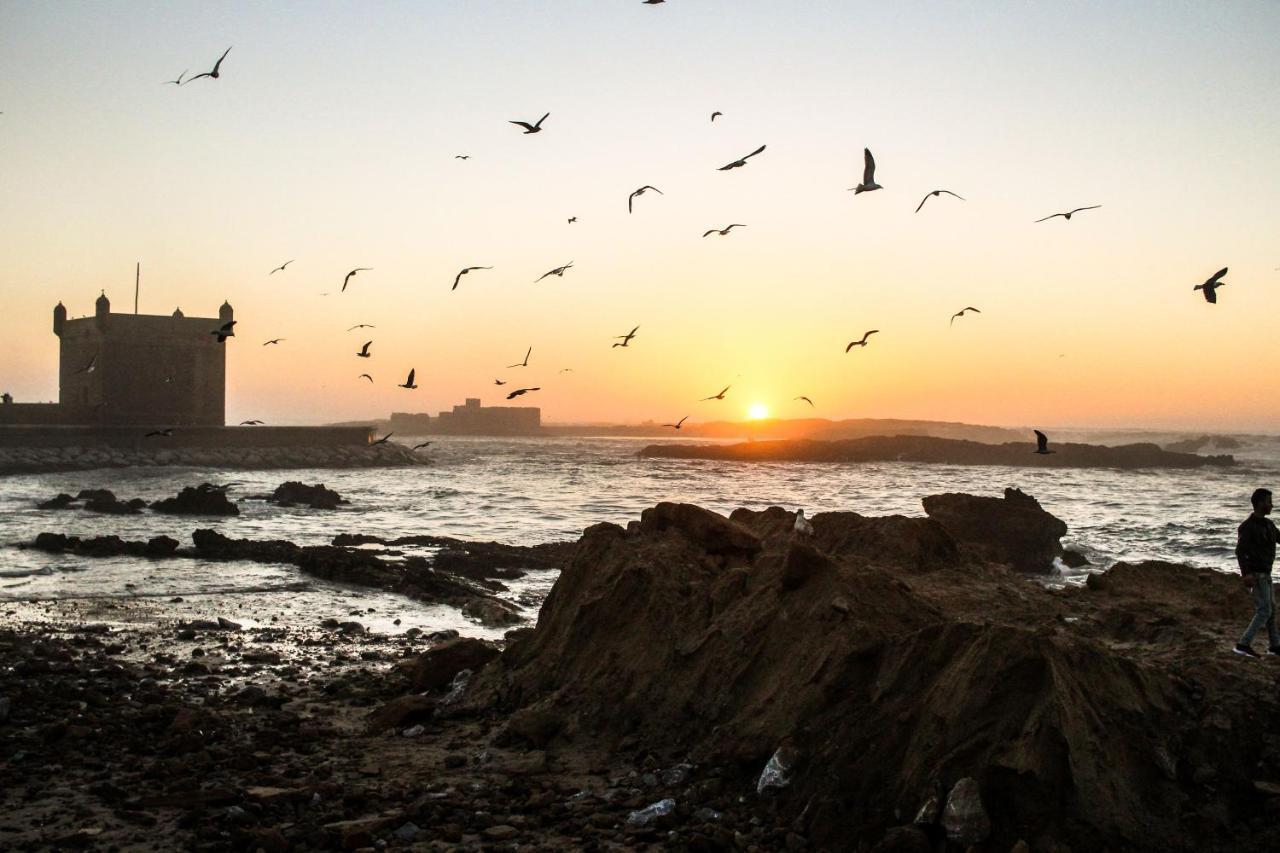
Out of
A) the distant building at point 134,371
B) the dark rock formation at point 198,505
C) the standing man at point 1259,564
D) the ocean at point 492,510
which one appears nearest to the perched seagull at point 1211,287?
the standing man at point 1259,564

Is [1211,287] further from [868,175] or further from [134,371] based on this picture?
[134,371]

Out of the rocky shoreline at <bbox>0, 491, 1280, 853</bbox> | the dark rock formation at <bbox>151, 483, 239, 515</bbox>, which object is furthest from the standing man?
the dark rock formation at <bbox>151, 483, 239, 515</bbox>

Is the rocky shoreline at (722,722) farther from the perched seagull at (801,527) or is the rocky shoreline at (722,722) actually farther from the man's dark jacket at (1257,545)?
the man's dark jacket at (1257,545)

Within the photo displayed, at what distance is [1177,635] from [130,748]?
7.89m

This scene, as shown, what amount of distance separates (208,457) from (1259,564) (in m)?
56.6

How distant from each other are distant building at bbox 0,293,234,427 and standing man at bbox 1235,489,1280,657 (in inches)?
2301

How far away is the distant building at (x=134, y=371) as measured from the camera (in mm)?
55625

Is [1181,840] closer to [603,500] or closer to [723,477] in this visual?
[603,500]

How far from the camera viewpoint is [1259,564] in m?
7.25

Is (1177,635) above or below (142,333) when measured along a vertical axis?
below

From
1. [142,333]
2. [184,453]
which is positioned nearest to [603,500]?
[184,453]

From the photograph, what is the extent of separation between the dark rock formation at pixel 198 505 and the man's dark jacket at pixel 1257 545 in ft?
84.9

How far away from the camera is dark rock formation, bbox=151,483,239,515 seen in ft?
88.3

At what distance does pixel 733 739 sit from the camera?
6.13 meters
